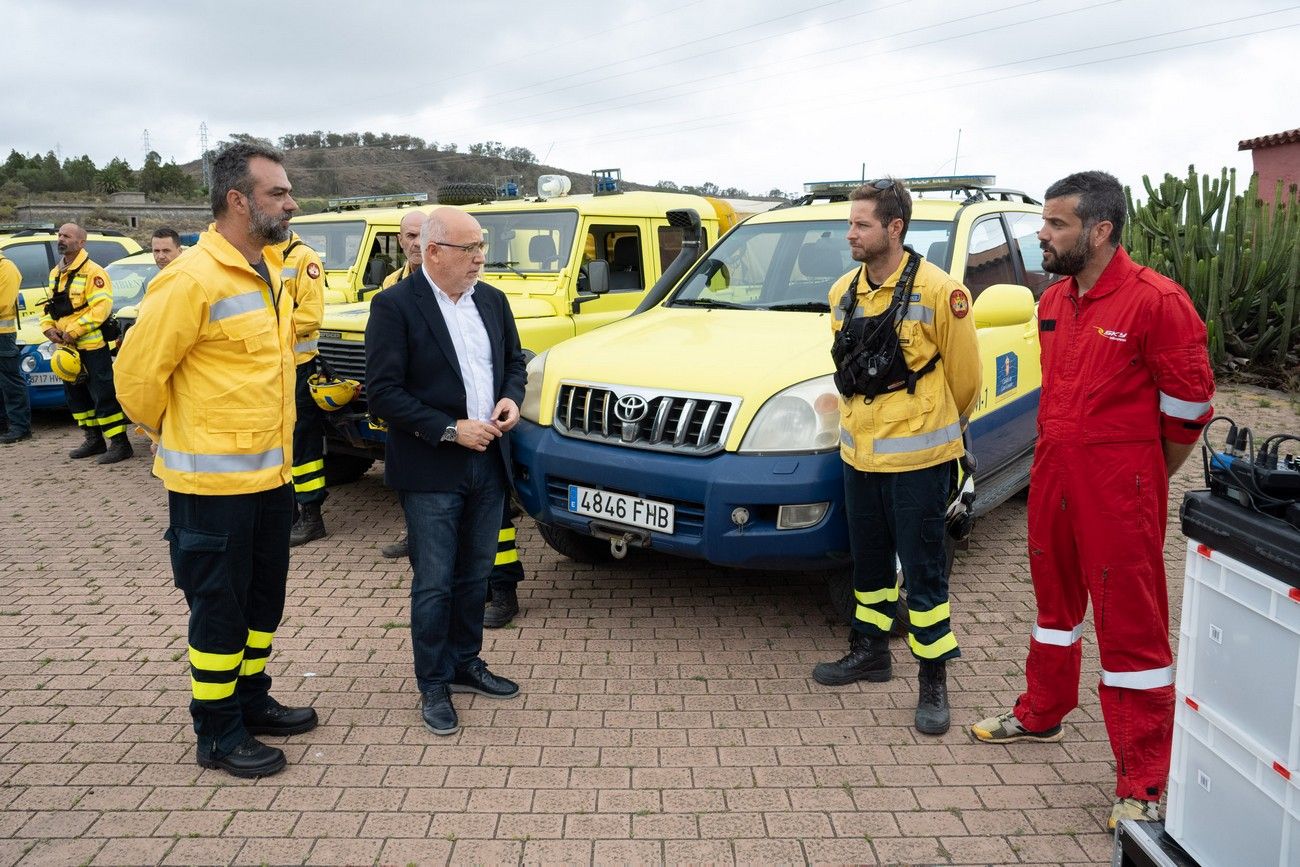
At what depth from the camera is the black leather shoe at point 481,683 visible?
402 centimetres

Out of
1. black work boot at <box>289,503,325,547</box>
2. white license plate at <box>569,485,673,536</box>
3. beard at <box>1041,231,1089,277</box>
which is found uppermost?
beard at <box>1041,231,1089,277</box>

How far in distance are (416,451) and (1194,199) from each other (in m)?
12.1

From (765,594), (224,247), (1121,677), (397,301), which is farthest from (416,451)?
(1121,677)

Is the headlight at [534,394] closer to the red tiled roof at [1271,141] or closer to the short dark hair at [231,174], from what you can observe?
the short dark hair at [231,174]

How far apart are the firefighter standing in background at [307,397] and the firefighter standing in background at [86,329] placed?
3394 mm

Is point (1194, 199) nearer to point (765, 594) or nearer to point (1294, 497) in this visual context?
point (765, 594)

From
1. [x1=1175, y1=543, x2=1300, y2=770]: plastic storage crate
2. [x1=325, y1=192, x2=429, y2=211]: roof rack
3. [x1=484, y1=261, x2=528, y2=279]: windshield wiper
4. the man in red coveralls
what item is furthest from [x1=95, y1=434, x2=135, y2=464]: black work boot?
[x1=1175, y1=543, x2=1300, y2=770]: plastic storage crate

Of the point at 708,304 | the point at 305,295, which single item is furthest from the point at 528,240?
the point at 708,304

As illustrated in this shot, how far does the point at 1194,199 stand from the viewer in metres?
12.3

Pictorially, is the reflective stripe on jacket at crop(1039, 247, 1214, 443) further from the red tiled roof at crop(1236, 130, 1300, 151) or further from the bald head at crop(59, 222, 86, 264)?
the red tiled roof at crop(1236, 130, 1300, 151)

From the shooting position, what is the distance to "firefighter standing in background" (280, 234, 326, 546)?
18.4 ft

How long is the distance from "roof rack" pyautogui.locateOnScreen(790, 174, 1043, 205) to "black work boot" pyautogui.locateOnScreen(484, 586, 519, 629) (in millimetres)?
3122

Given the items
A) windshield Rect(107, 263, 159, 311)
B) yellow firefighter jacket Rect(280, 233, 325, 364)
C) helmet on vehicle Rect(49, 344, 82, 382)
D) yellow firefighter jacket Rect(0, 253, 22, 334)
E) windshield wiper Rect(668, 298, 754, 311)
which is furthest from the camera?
windshield Rect(107, 263, 159, 311)

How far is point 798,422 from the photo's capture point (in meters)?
3.98
